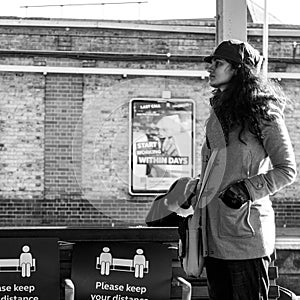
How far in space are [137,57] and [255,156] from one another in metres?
9.44

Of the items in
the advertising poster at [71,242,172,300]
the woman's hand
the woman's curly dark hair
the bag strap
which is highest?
the woman's curly dark hair

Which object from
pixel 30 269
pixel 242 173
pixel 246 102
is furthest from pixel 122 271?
pixel 246 102

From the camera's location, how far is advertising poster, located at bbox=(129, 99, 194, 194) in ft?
25.3

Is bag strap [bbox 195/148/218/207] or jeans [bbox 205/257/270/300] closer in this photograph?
jeans [bbox 205/257/270/300]

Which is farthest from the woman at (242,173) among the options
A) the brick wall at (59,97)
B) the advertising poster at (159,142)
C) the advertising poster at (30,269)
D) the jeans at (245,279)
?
the brick wall at (59,97)

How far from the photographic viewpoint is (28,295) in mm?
3521

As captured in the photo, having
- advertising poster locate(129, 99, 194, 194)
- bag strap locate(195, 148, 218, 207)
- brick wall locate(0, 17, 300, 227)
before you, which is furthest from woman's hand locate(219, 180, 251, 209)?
brick wall locate(0, 17, 300, 227)

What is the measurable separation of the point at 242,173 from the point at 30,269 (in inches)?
52.0

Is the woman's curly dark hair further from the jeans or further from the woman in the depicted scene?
the jeans

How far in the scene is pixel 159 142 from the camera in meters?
8.34

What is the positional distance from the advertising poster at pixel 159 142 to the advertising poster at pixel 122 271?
3138 mm

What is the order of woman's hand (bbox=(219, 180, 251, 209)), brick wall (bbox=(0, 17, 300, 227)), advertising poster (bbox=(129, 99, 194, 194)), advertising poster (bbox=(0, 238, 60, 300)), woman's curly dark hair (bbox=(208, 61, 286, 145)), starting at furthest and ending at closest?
brick wall (bbox=(0, 17, 300, 227)), advertising poster (bbox=(129, 99, 194, 194)), advertising poster (bbox=(0, 238, 60, 300)), woman's curly dark hair (bbox=(208, 61, 286, 145)), woman's hand (bbox=(219, 180, 251, 209))

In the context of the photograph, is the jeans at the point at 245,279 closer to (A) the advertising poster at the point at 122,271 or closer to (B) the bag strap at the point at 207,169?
(B) the bag strap at the point at 207,169

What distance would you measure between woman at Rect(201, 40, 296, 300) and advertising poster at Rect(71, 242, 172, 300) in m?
0.78
